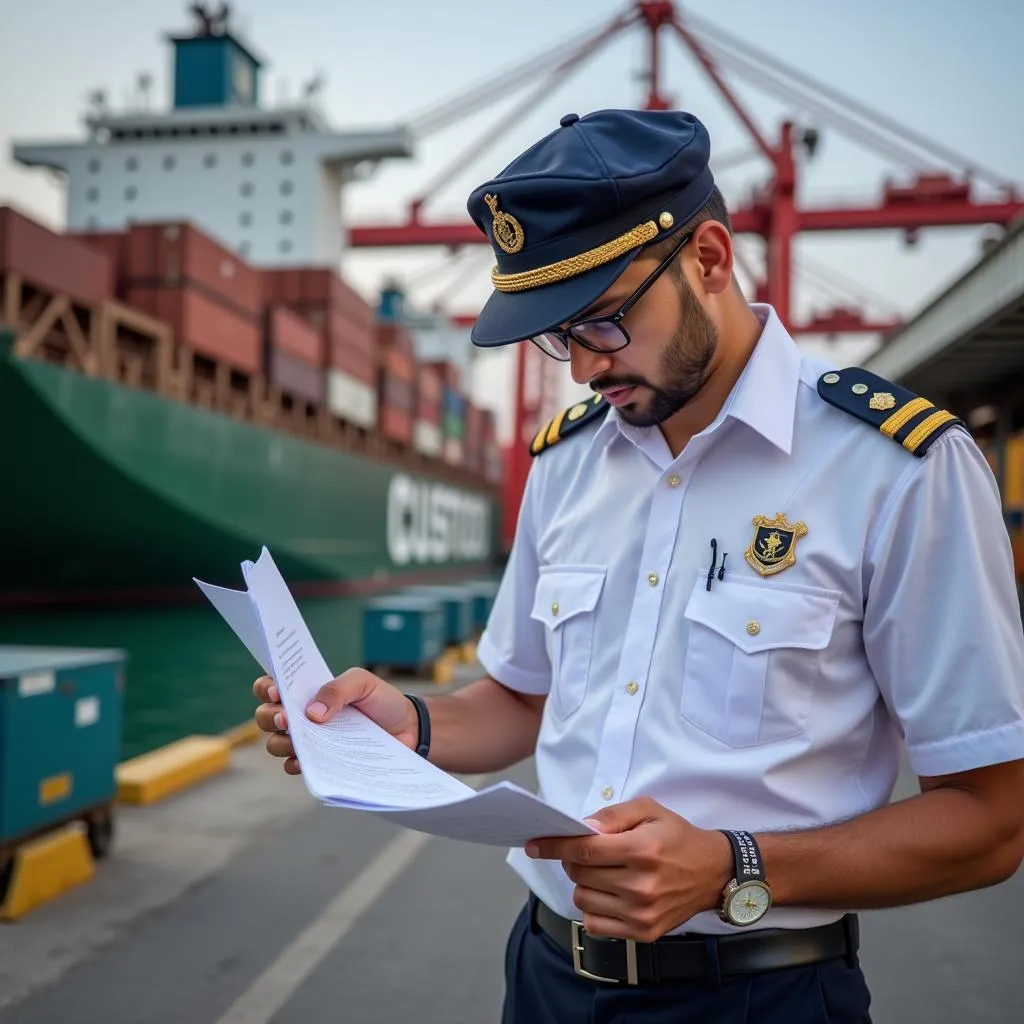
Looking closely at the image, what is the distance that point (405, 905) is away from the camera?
11.7 ft

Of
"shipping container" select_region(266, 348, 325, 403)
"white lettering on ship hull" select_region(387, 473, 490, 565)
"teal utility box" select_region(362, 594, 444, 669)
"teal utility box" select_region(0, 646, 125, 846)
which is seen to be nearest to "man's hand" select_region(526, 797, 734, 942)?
"teal utility box" select_region(0, 646, 125, 846)

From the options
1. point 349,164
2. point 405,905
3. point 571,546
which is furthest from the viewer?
point 349,164

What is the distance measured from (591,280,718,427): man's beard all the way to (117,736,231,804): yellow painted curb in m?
4.38

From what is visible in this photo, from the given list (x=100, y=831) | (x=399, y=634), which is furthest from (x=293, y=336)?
(x=100, y=831)

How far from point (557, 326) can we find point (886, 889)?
2.38 ft

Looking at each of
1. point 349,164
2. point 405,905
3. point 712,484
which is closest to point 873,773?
point 712,484

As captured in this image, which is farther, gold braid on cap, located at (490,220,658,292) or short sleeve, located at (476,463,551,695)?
short sleeve, located at (476,463,551,695)

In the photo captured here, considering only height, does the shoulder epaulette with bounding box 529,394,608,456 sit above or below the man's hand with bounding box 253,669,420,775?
above

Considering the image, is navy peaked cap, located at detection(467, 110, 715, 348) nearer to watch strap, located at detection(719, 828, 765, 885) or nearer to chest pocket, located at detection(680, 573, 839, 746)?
chest pocket, located at detection(680, 573, 839, 746)

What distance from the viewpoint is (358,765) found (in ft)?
3.66

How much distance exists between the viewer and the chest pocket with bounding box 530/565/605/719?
1349mm

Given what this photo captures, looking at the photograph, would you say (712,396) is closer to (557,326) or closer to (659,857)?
(557,326)

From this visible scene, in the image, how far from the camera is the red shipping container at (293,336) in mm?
21219

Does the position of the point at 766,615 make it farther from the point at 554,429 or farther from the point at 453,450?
the point at 453,450
